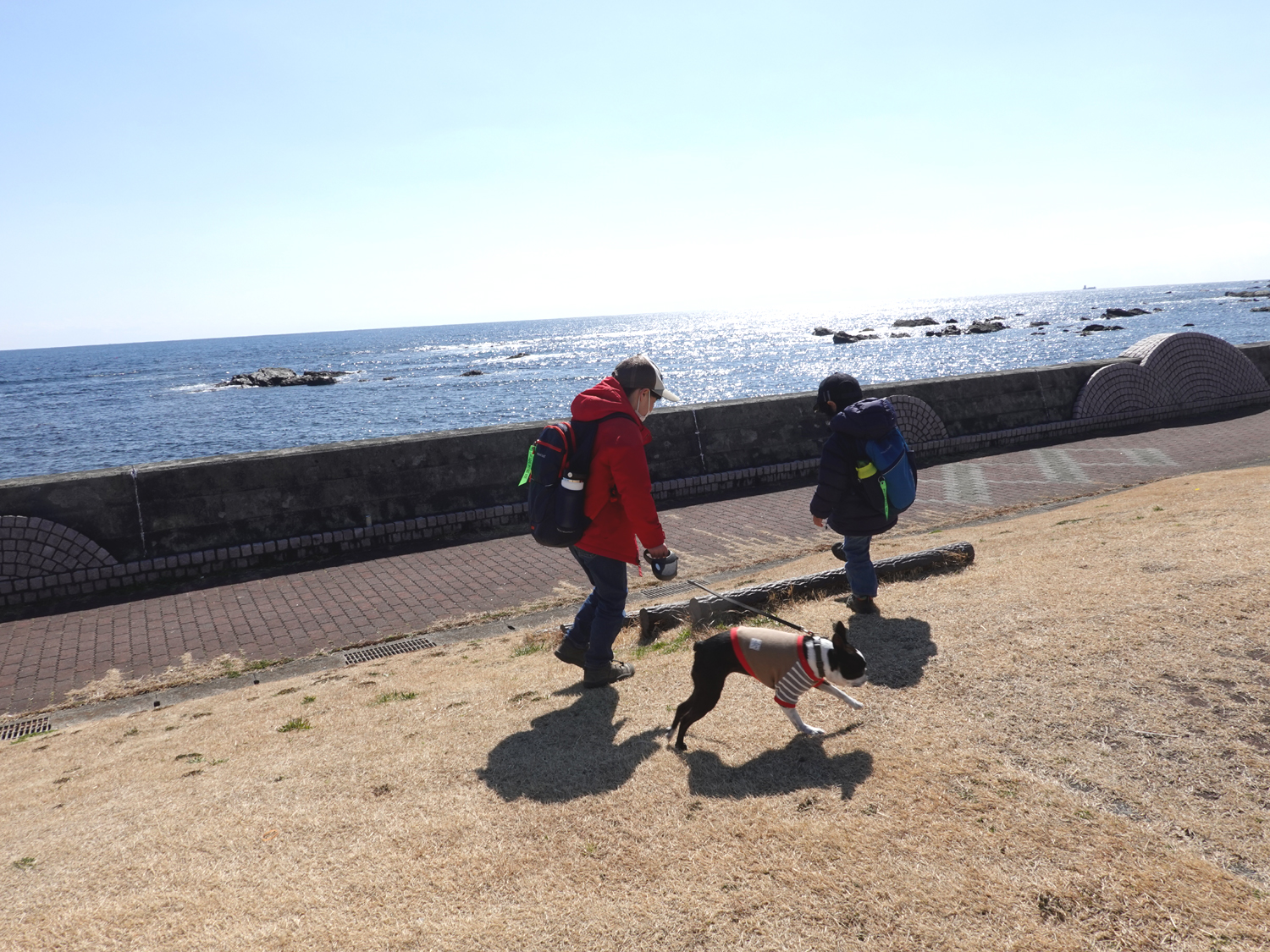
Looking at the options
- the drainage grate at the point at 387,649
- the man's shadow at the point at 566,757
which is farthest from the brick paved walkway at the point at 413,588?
the man's shadow at the point at 566,757

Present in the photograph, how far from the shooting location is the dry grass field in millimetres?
2863

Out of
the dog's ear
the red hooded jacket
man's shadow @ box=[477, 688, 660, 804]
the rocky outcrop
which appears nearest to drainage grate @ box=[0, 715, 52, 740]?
man's shadow @ box=[477, 688, 660, 804]

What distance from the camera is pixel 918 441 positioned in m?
13.6

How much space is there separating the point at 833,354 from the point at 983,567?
9247 cm

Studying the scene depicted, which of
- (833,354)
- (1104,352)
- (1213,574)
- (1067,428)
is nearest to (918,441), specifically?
(1067,428)

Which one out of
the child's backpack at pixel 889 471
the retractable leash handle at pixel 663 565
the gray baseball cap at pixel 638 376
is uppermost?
the gray baseball cap at pixel 638 376

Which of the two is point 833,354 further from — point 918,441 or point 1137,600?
point 1137,600

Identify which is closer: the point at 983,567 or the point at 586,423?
the point at 586,423

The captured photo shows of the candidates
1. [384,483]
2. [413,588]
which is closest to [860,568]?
[413,588]

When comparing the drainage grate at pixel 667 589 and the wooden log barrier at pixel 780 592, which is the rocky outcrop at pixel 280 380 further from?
the wooden log barrier at pixel 780 592

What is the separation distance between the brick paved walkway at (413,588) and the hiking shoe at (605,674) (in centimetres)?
293

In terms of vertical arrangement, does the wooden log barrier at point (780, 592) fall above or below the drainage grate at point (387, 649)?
above

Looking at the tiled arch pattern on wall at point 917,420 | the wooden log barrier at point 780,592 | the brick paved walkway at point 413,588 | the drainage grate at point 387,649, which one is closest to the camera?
the wooden log barrier at point 780,592

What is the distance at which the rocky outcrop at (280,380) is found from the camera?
82.6 meters
